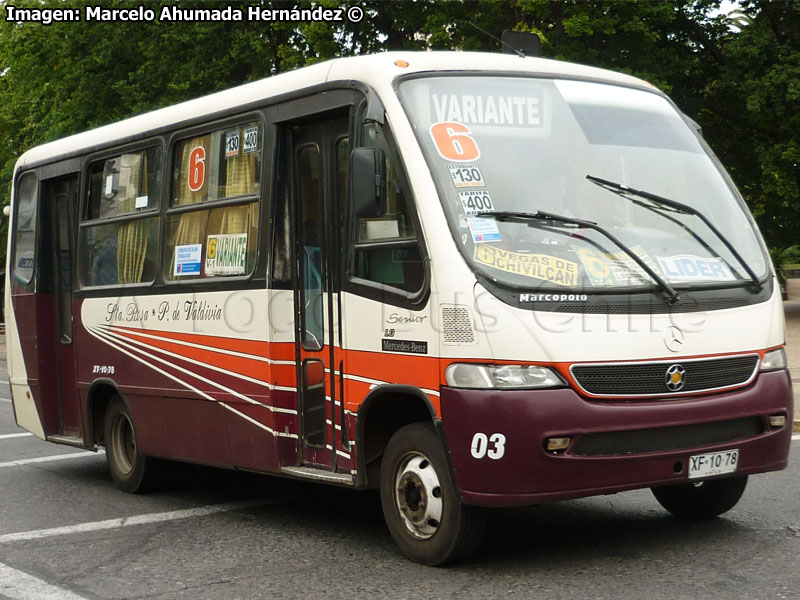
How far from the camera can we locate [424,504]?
20.6 ft

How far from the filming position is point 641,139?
6.91 m

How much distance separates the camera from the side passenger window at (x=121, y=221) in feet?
29.9

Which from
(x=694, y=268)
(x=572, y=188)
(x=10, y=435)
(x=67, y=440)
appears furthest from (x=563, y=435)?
(x=10, y=435)

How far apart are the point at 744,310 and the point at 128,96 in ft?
85.8

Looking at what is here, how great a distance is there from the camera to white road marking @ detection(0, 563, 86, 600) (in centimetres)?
595

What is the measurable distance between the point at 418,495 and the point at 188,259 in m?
3.08

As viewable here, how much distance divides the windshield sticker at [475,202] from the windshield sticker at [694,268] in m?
0.96

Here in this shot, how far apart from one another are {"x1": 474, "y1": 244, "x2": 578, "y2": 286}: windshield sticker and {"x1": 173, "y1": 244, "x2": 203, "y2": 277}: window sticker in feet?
10.00

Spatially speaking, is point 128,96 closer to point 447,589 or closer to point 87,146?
point 87,146

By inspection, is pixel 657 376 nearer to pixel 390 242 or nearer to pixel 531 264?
pixel 531 264

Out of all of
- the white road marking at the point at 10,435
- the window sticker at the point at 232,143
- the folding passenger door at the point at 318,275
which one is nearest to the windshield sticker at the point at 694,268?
the folding passenger door at the point at 318,275

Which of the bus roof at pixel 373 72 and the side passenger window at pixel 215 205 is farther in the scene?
the side passenger window at pixel 215 205

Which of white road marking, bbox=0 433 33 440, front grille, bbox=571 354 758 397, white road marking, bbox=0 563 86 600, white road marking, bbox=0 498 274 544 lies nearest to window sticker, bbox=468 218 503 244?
front grille, bbox=571 354 758 397

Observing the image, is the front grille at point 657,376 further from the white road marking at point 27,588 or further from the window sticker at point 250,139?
the window sticker at point 250,139
